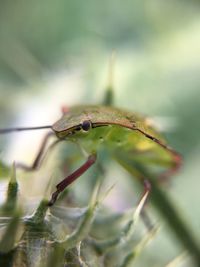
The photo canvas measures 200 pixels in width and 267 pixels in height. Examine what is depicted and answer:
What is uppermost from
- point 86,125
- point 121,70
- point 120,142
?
point 86,125

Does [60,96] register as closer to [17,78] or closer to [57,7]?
[17,78]

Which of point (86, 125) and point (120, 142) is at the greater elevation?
point (86, 125)

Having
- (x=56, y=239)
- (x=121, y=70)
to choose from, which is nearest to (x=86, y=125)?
(x=56, y=239)

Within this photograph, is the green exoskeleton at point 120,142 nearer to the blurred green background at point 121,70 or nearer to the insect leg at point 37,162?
the insect leg at point 37,162

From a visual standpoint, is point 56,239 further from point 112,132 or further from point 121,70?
point 121,70

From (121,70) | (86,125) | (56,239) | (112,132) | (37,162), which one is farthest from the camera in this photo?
(121,70)

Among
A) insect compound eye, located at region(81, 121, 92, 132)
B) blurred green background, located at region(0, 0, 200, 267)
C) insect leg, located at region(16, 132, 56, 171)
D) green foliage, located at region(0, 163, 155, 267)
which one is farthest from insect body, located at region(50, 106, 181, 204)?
blurred green background, located at region(0, 0, 200, 267)

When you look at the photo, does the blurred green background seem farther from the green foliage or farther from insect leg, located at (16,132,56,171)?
the green foliage
